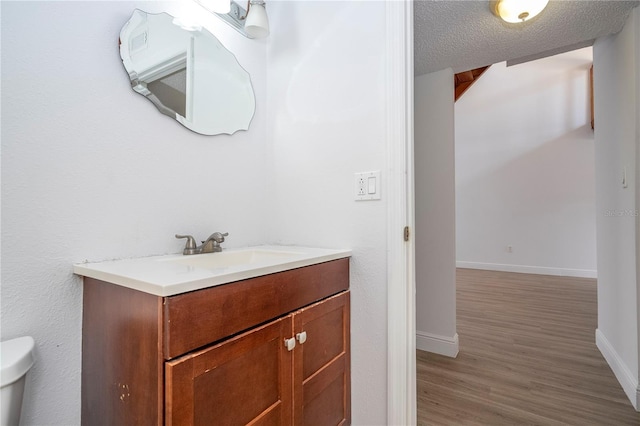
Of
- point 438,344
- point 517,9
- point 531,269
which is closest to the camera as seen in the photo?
point 517,9

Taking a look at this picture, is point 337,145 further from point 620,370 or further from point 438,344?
point 620,370

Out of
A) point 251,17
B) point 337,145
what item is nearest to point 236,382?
point 337,145

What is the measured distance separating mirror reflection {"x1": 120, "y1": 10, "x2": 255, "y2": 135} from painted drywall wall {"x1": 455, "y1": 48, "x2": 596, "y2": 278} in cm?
487

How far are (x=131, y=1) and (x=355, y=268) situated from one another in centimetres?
132

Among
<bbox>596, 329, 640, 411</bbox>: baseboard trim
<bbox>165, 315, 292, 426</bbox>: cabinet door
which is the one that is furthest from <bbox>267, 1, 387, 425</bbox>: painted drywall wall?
<bbox>596, 329, 640, 411</bbox>: baseboard trim

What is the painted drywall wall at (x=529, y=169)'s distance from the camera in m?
4.41

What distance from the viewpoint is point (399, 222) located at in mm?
Answer: 1135

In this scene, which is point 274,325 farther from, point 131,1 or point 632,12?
point 632,12

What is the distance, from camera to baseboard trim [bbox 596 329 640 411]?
4.92 feet

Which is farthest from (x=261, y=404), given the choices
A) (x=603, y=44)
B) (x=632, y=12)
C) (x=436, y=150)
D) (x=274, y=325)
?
(x=603, y=44)

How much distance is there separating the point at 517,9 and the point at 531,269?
14.7 ft

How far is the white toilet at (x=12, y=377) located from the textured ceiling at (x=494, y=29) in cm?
204

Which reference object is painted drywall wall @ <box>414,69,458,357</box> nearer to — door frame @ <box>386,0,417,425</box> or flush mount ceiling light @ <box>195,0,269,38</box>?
door frame @ <box>386,0,417,425</box>

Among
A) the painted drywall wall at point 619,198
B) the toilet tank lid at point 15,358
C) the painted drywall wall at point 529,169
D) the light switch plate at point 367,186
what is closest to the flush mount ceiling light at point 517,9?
the painted drywall wall at point 619,198
